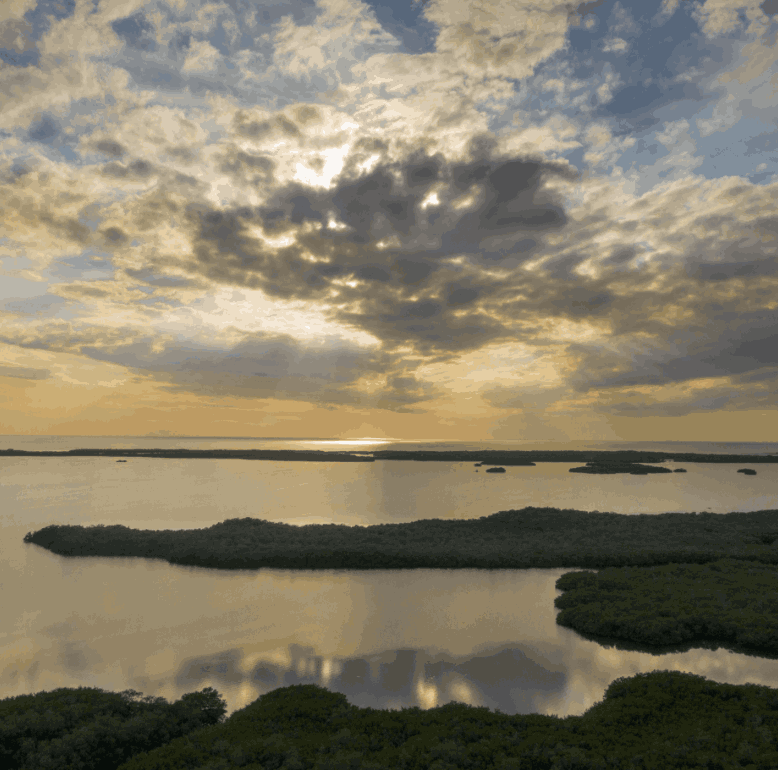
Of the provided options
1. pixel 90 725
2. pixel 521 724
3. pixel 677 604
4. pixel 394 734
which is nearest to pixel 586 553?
pixel 677 604

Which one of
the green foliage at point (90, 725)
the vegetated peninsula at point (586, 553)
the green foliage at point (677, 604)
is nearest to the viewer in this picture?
the green foliage at point (90, 725)

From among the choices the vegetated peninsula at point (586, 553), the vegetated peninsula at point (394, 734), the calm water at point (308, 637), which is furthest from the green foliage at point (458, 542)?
the vegetated peninsula at point (394, 734)

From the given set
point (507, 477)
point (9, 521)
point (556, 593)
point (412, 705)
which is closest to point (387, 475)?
point (507, 477)

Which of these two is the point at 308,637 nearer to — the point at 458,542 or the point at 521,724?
the point at 521,724

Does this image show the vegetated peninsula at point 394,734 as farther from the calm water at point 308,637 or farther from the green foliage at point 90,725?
the calm water at point 308,637

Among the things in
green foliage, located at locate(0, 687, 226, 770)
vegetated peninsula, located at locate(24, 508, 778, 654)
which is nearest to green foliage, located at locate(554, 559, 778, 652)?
vegetated peninsula, located at locate(24, 508, 778, 654)

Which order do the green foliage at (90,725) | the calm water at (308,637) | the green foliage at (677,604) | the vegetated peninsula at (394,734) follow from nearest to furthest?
1. the vegetated peninsula at (394,734)
2. the green foliage at (90,725)
3. the calm water at (308,637)
4. the green foliage at (677,604)

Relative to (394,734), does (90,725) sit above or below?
above

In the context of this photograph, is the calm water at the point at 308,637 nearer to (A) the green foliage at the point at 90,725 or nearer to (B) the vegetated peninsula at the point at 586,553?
(B) the vegetated peninsula at the point at 586,553

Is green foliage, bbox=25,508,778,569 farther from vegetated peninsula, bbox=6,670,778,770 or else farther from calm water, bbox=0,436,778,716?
vegetated peninsula, bbox=6,670,778,770

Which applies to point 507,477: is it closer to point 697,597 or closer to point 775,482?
point 775,482

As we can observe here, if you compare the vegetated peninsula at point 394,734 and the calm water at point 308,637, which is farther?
the calm water at point 308,637

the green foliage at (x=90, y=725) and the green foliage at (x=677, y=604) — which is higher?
the green foliage at (x=90, y=725)
